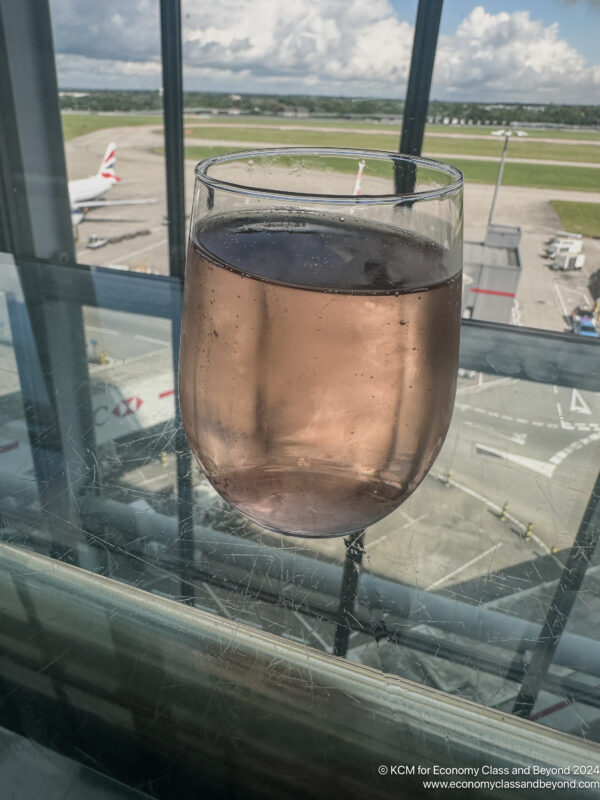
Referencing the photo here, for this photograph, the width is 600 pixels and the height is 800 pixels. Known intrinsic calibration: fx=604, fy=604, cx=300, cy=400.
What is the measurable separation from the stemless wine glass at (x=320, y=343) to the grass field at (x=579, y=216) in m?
7.04

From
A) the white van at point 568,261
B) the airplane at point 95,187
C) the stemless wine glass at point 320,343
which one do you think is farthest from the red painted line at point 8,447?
the airplane at point 95,187

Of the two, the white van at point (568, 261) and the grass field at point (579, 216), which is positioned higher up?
the grass field at point (579, 216)

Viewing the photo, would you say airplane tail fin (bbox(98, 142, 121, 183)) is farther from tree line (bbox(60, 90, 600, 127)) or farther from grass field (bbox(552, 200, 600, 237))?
tree line (bbox(60, 90, 600, 127))

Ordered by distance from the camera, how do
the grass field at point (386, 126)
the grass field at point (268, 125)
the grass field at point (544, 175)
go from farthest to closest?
the grass field at point (544, 175)
the grass field at point (268, 125)
the grass field at point (386, 126)

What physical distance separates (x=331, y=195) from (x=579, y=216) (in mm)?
7687

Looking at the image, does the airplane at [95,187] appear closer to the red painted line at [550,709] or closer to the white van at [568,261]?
the white van at [568,261]

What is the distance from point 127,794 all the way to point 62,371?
532 millimetres

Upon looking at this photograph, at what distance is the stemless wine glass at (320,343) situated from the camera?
0.27 metres

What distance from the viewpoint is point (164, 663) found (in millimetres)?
392

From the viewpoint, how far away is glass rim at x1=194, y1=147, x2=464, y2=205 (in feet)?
0.82

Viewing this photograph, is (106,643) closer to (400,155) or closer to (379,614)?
(379,614)

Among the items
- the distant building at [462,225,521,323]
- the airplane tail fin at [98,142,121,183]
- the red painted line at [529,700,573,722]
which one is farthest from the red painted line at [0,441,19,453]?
the airplane tail fin at [98,142,121,183]

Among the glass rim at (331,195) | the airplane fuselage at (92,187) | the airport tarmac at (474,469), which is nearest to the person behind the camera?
the glass rim at (331,195)

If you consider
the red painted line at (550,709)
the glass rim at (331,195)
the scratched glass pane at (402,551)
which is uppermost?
the glass rim at (331,195)
